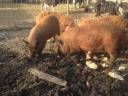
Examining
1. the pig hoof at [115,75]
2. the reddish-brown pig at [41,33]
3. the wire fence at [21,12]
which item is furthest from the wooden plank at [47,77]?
the wire fence at [21,12]

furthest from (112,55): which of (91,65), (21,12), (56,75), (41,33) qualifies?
(21,12)

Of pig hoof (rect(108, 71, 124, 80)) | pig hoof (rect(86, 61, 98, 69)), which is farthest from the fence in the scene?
pig hoof (rect(108, 71, 124, 80))

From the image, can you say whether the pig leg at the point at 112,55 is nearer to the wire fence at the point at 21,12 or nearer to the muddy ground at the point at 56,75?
the muddy ground at the point at 56,75

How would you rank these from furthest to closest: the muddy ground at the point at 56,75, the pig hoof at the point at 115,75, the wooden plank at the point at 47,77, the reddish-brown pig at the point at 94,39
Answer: the reddish-brown pig at the point at 94,39
the pig hoof at the point at 115,75
the wooden plank at the point at 47,77
the muddy ground at the point at 56,75

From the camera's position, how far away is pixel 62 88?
→ 7941 mm

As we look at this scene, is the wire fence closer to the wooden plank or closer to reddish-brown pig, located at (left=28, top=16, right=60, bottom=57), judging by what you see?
reddish-brown pig, located at (left=28, top=16, right=60, bottom=57)

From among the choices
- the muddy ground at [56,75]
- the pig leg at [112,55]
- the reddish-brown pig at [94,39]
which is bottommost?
the muddy ground at [56,75]

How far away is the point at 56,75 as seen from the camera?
8.49 meters

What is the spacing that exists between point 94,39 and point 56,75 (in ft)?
4.89

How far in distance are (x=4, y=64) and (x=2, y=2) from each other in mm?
15559

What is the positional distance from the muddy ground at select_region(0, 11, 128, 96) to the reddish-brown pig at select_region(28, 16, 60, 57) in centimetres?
27

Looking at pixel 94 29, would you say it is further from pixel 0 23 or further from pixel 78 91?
pixel 0 23

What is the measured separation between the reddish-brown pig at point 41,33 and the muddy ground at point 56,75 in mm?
270

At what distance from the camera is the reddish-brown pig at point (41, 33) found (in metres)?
9.95
